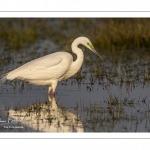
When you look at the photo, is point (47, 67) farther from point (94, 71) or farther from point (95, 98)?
point (94, 71)

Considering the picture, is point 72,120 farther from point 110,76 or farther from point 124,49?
point 124,49

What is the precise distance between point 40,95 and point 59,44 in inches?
282

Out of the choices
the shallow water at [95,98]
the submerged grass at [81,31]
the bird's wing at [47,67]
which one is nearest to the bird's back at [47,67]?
the bird's wing at [47,67]

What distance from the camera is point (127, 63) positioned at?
14023 millimetres

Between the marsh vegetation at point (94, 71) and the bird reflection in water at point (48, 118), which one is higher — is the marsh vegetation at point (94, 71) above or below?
above

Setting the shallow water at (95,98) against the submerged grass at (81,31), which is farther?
the submerged grass at (81,31)

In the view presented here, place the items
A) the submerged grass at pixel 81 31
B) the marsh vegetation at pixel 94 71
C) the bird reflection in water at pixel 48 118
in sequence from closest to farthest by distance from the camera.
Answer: the bird reflection in water at pixel 48 118 < the marsh vegetation at pixel 94 71 < the submerged grass at pixel 81 31

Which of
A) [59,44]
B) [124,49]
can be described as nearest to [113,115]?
[124,49]

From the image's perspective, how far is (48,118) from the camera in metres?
8.63

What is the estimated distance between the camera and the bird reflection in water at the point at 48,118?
808cm

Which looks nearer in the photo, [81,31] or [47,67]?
[47,67]

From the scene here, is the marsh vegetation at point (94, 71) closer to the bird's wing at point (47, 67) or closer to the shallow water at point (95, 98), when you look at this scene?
the shallow water at point (95, 98)

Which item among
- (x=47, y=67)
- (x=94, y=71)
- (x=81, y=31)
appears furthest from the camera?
(x=81, y=31)

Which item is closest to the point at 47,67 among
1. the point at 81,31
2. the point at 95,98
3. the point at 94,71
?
the point at 95,98
